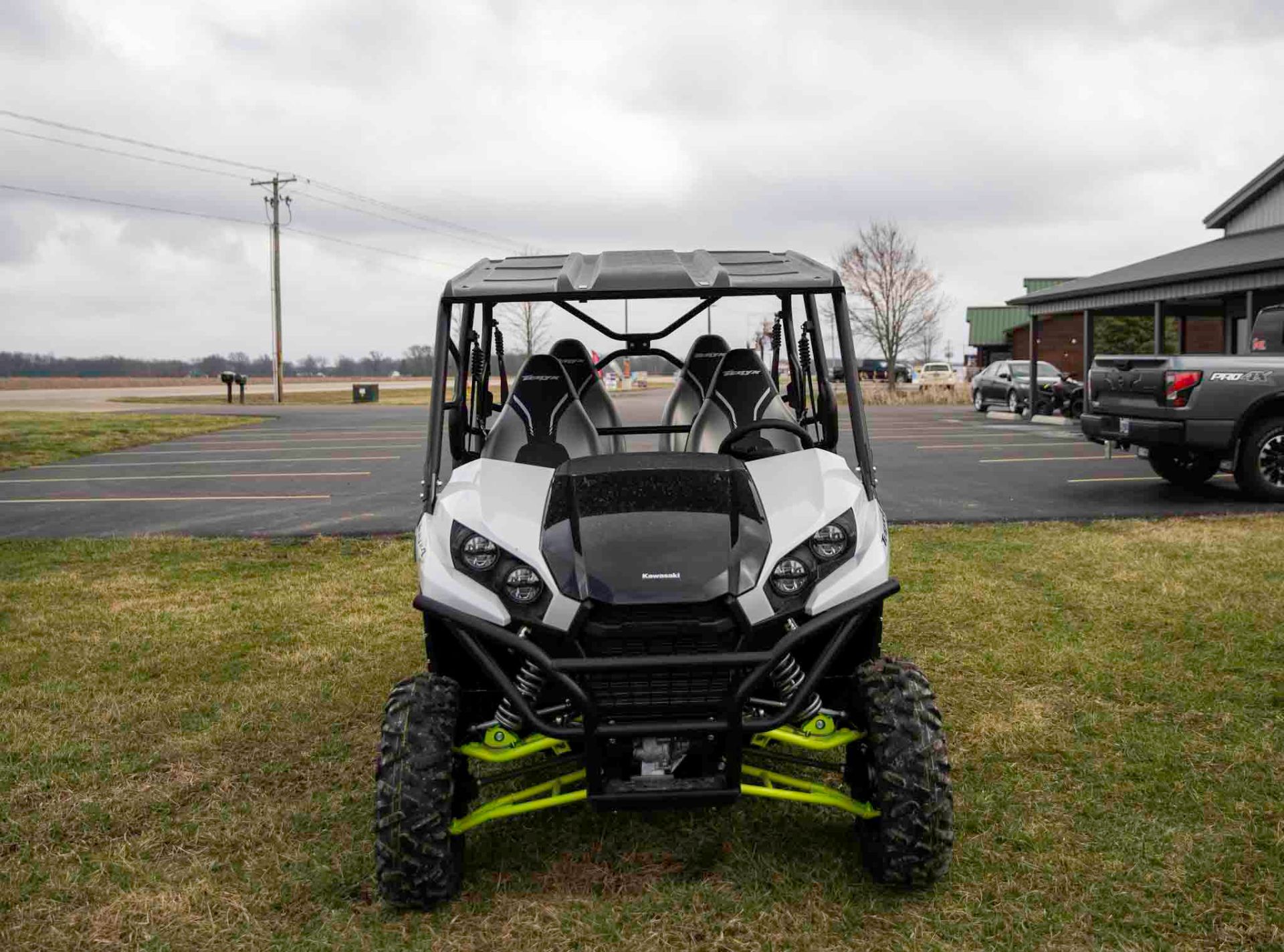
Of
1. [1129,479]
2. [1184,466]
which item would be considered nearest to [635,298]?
[1184,466]

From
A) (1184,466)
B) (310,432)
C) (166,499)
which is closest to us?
(1184,466)

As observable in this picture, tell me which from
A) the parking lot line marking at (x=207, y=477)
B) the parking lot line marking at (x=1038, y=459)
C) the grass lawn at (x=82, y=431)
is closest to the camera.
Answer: the parking lot line marking at (x=207, y=477)

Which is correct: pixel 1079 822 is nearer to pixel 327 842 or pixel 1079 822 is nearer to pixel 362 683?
pixel 327 842

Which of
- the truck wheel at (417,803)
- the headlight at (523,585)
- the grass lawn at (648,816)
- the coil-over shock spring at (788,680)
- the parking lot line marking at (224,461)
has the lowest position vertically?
the grass lawn at (648,816)

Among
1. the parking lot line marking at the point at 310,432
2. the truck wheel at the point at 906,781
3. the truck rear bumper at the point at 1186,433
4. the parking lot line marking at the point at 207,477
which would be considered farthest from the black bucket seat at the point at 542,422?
the parking lot line marking at the point at 310,432

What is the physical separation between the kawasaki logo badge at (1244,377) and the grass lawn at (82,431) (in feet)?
55.5

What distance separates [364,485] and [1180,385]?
9.74 meters

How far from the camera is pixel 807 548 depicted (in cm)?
334

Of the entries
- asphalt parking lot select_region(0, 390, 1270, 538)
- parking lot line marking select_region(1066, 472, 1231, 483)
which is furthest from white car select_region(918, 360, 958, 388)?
parking lot line marking select_region(1066, 472, 1231, 483)

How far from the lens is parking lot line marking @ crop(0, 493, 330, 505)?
13195 millimetres

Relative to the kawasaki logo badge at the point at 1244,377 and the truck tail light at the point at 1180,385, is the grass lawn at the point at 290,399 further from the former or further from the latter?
the kawasaki logo badge at the point at 1244,377

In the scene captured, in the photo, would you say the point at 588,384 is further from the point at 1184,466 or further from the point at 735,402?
the point at 1184,466

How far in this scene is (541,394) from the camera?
4598 mm

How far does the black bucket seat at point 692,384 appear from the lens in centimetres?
512
